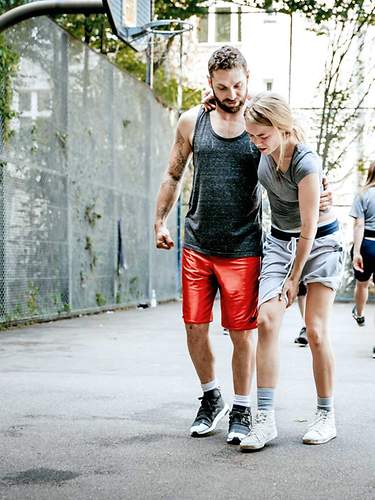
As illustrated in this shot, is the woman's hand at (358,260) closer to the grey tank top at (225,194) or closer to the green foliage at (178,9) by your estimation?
the grey tank top at (225,194)

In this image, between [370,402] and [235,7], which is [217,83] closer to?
[370,402]

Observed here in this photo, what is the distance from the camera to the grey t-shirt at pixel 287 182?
13.5ft

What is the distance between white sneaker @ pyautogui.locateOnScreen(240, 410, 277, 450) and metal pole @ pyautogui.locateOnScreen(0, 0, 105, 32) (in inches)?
141

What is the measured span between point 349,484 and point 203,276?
1.31 m

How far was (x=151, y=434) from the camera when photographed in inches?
176

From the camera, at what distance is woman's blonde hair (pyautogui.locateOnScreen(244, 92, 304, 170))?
159 inches

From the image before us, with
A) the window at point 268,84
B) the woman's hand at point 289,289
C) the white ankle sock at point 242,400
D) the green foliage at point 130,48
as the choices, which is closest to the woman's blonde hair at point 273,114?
the woman's hand at point 289,289

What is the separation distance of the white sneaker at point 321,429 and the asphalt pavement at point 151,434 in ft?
0.15

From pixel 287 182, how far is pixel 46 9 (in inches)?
134

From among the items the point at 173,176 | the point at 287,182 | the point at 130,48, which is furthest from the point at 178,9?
the point at 287,182

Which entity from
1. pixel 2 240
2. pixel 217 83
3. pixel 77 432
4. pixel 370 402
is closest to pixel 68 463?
pixel 77 432

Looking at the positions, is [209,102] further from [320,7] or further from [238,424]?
[320,7]

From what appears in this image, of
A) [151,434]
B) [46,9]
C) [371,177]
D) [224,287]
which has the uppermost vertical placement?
[46,9]

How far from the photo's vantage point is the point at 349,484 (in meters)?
3.55
